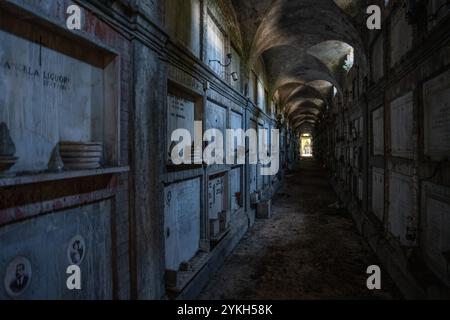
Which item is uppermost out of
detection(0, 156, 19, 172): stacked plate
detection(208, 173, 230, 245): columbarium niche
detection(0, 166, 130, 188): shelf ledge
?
detection(0, 156, 19, 172): stacked plate

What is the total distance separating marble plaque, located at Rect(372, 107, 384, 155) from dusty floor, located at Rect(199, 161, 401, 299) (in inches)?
102

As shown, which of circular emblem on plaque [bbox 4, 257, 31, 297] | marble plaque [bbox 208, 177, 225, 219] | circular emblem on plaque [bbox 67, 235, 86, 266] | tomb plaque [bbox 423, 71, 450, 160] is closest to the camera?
circular emblem on plaque [bbox 4, 257, 31, 297]

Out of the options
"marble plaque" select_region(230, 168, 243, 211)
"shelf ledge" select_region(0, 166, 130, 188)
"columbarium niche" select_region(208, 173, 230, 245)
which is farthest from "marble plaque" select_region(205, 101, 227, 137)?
"shelf ledge" select_region(0, 166, 130, 188)

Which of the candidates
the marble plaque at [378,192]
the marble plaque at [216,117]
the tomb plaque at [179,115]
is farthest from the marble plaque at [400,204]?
the tomb plaque at [179,115]

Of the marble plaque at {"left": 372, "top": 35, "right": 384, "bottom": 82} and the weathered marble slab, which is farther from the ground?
the marble plaque at {"left": 372, "top": 35, "right": 384, "bottom": 82}

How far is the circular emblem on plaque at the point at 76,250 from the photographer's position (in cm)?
289

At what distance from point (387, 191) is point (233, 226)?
13.0 ft

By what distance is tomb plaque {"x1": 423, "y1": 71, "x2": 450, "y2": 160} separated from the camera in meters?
4.05

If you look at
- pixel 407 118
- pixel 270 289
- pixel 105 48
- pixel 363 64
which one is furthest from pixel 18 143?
pixel 363 64

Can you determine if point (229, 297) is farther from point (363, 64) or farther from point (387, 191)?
point (363, 64)

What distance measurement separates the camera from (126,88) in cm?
358

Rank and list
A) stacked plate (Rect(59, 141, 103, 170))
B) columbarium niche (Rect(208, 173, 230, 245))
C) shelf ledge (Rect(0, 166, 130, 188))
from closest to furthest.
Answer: shelf ledge (Rect(0, 166, 130, 188)) < stacked plate (Rect(59, 141, 103, 170)) < columbarium niche (Rect(208, 173, 230, 245))

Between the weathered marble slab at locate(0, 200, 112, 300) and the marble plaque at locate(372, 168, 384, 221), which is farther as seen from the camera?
the marble plaque at locate(372, 168, 384, 221)

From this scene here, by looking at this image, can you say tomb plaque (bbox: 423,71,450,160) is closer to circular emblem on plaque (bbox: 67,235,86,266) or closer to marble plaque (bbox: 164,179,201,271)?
marble plaque (bbox: 164,179,201,271)
